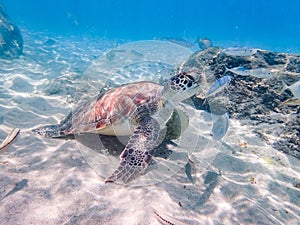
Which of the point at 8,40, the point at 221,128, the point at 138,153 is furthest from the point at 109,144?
the point at 8,40

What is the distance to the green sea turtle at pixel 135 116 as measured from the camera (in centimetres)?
314

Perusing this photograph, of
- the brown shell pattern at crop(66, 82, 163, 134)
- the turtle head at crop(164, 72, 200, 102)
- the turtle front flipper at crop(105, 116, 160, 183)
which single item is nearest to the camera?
the turtle front flipper at crop(105, 116, 160, 183)

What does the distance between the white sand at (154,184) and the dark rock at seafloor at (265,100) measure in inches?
21.6

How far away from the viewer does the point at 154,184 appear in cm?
325

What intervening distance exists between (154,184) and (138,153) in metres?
0.57

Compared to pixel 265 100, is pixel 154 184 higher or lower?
lower

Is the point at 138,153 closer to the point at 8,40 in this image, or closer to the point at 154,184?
the point at 154,184

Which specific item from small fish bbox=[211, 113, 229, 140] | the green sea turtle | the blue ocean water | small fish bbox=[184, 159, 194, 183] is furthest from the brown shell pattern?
the blue ocean water

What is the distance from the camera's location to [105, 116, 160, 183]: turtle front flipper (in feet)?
9.32

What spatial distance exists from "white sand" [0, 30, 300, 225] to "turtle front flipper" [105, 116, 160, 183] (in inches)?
11.4

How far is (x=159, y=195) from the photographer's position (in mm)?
2992

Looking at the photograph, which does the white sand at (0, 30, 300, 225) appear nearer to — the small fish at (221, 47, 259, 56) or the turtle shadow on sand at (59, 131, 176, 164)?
the turtle shadow on sand at (59, 131, 176, 164)

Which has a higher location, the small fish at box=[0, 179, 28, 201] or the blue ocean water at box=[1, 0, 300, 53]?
the blue ocean water at box=[1, 0, 300, 53]

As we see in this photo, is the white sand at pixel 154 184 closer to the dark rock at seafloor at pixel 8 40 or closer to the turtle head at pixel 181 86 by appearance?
the turtle head at pixel 181 86
